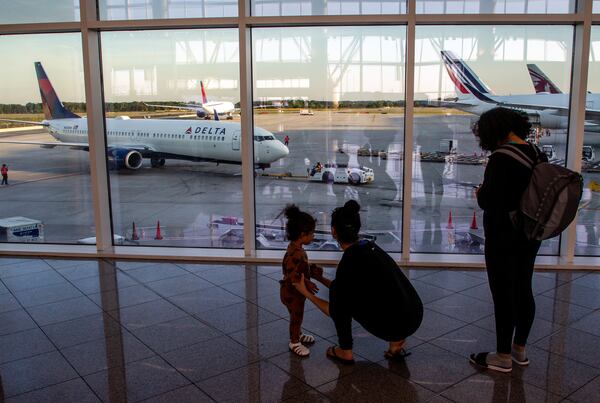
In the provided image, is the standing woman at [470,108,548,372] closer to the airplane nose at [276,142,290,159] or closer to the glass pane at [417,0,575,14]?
the glass pane at [417,0,575,14]

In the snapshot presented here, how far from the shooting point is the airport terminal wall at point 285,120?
4.73 meters

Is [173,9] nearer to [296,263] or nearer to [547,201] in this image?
[296,263]

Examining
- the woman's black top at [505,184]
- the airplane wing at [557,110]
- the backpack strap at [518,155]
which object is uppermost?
the airplane wing at [557,110]

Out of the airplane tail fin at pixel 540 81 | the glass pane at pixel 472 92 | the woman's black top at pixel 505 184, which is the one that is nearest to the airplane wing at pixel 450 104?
the glass pane at pixel 472 92

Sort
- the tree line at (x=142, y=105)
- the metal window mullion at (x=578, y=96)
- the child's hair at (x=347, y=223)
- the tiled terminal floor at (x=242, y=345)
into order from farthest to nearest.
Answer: the tree line at (x=142, y=105) → the metal window mullion at (x=578, y=96) → the child's hair at (x=347, y=223) → the tiled terminal floor at (x=242, y=345)

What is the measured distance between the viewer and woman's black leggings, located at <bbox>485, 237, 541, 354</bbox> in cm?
257

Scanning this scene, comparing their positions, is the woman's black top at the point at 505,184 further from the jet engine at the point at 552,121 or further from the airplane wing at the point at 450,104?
the jet engine at the point at 552,121

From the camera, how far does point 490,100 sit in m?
4.83

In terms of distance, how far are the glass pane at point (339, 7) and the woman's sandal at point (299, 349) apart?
301 centimetres

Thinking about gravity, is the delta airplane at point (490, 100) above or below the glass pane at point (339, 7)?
below

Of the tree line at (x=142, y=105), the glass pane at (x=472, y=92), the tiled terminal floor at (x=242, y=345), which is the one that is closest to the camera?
the tiled terminal floor at (x=242, y=345)

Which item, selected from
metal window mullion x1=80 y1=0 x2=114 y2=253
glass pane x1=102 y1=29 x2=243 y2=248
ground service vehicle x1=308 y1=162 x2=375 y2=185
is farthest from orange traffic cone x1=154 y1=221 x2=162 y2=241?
ground service vehicle x1=308 y1=162 x2=375 y2=185

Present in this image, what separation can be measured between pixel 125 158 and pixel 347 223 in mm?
3512

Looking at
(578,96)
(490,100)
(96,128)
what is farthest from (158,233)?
(578,96)
